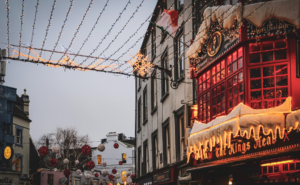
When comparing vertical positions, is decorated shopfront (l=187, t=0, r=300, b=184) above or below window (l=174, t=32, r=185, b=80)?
below

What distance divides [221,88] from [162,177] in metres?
8.55

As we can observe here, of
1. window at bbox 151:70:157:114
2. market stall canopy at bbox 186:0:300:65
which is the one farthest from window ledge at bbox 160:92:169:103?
market stall canopy at bbox 186:0:300:65

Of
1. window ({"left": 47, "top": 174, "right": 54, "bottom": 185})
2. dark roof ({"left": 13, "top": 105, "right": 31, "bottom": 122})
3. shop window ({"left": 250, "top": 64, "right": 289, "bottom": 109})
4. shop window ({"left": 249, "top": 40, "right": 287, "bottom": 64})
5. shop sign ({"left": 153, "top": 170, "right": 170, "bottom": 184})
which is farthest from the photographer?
window ({"left": 47, "top": 174, "right": 54, "bottom": 185})

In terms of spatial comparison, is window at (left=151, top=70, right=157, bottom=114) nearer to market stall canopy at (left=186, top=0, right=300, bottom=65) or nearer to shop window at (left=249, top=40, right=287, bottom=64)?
market stall canopy at (left=186, top=0, right=300, bottom=65)

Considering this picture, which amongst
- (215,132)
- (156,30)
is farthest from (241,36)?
(156,30)

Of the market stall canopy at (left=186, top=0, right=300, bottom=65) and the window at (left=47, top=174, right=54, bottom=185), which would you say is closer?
the market stall canopy at (left=186, top=0, right=300, bottom=65)

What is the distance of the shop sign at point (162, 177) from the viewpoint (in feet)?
61.5

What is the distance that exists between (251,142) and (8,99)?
2987 cm

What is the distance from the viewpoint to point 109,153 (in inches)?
2643

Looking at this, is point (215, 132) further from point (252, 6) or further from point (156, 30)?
point (156, 30)

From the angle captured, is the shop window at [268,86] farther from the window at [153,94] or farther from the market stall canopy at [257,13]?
the window at [153,94]

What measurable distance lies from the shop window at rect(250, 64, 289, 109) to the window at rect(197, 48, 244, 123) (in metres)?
0.45

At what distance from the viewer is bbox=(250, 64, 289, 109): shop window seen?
10258 millimetres

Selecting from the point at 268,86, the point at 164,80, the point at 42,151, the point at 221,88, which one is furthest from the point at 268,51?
the point at 42,151
